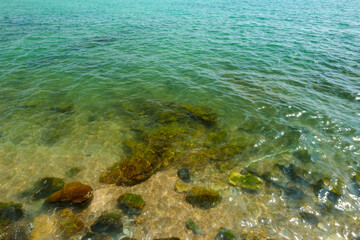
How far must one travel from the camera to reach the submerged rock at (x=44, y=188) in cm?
660

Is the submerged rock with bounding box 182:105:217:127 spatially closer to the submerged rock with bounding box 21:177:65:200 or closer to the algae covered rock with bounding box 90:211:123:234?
the algae covered rock with bounding box 90:211:123:234

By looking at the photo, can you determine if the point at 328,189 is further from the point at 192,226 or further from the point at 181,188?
the point at 181,188

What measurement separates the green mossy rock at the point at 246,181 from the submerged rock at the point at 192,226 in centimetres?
223

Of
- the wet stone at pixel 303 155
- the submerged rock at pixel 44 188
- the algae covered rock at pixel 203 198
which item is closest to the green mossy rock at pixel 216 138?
the algae covered rock at pixel 203 198

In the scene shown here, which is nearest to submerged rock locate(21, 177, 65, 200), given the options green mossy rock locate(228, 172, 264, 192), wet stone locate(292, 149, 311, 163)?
green mossy rock locate(228, 172, 264, 192)

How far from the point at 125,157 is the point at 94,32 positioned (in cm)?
2731

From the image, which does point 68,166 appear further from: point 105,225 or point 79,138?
point 105,225

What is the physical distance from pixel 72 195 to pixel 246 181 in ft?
21.2

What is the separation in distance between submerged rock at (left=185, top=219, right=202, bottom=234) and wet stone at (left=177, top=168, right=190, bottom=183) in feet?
5.34

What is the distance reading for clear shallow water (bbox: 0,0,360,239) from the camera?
22.2 ft

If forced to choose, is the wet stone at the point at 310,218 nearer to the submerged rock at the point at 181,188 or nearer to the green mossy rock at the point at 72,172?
the submerged rock at the point at 181,188

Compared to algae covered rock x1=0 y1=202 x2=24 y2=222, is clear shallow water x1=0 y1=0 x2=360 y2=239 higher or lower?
higher

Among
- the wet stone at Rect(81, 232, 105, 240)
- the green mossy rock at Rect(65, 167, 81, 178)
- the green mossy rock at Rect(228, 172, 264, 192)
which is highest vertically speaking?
the green mossy rock at Rect(228, 172, 264, 192)

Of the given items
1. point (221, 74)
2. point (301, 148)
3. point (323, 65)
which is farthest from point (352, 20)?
point (301, 148)
